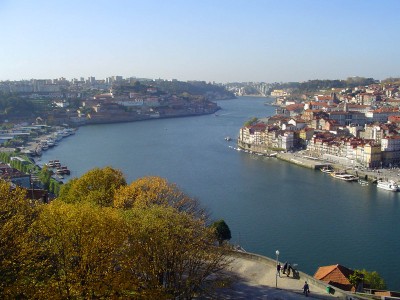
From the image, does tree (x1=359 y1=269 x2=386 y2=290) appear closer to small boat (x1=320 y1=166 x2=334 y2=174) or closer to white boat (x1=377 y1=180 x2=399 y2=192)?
white boat (x1=377 y1=180 x2=399 y2=192)

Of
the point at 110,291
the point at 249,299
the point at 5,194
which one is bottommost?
the point at 249,299

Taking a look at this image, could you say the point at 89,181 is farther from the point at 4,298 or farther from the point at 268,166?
the point at 268,166

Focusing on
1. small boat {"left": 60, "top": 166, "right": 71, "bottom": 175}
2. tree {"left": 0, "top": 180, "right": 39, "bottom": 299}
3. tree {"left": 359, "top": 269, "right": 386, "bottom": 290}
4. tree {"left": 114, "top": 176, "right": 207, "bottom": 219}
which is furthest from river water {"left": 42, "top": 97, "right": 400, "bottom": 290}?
tree {"left": 0, "top": 180, "right": 39, "bottom": 299}

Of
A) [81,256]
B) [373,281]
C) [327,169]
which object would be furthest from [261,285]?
[327,169]

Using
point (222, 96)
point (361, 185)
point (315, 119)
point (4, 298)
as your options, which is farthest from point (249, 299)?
point (222, 96)

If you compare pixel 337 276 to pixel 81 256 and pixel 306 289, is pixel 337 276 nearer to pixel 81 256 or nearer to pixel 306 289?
pixel 306 289

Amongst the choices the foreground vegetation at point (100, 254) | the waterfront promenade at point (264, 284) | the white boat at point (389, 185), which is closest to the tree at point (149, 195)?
the waterfront promenade at point (264, 284)

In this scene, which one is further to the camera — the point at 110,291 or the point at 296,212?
the point at 296,212
